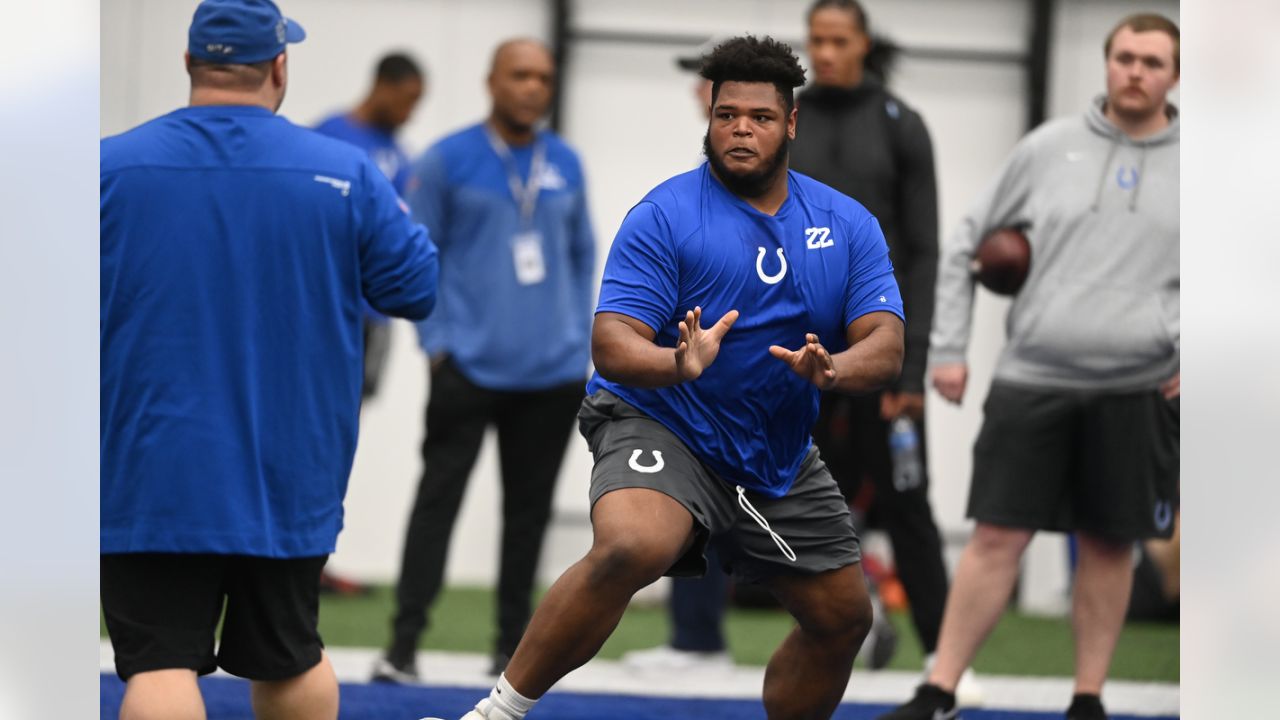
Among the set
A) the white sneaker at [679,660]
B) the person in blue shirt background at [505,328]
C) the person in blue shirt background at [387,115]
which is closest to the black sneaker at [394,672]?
the person in blue shirt background at [505,328]

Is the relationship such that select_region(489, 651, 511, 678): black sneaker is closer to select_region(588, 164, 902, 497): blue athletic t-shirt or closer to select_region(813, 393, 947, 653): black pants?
select_region(813, 393, 947, 653): black pants

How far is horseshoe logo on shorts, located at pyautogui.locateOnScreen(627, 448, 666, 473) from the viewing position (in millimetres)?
4004

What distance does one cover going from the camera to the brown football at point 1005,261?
5465 millimetres

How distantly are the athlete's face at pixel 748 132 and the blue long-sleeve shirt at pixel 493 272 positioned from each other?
2499 millimetres

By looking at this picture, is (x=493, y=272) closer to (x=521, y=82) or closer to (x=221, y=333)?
(x=521, y=82)

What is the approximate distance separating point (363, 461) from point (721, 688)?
462 centimetres

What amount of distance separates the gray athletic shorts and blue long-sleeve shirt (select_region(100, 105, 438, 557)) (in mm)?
640

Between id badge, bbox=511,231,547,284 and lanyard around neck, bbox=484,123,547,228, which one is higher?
lanyard around neck, bbox=484,123,547,228

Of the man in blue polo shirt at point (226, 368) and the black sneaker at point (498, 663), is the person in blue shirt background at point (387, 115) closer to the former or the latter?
the black sneaker at point (498, 663)

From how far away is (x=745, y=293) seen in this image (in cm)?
409

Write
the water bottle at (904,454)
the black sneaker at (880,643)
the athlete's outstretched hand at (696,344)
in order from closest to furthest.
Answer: the athlete's outstretched hand at (696,344), the water bottle at (904,454), the black sneaker at (880,643)

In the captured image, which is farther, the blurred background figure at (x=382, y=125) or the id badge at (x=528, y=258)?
the blurred background figure at (x=382, y=125)

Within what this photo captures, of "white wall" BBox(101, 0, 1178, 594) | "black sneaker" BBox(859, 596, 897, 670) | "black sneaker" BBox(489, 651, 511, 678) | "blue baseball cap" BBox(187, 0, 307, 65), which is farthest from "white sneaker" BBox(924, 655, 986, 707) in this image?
"white wall" BBox(101, 0, 1178, 594)
